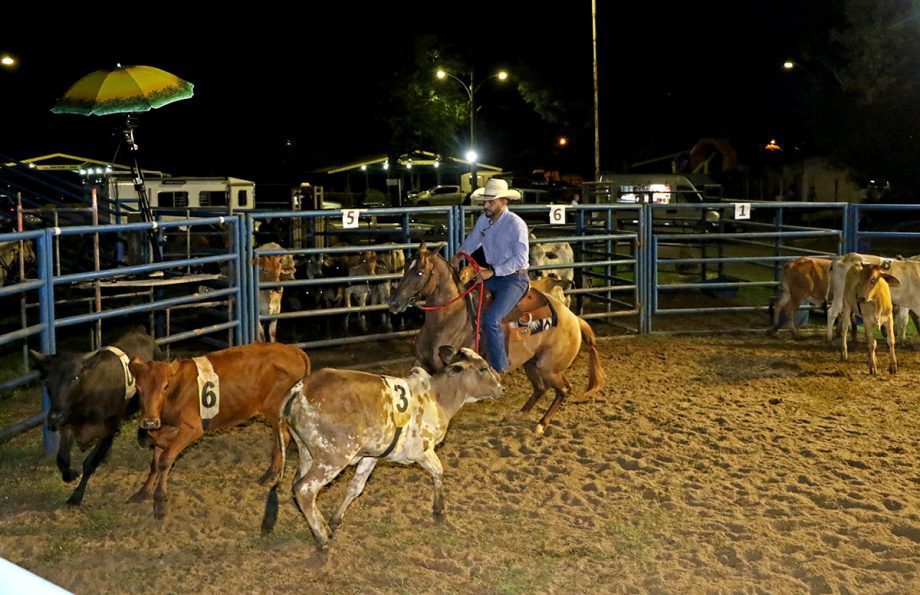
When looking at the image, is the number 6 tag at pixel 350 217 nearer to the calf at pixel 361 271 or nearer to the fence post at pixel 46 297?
the calf at pixel 361 271

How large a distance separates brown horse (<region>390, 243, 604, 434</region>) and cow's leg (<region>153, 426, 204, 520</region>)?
210cm

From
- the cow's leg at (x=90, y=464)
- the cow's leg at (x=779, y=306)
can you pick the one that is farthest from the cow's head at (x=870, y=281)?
the cow's leg at (x=90, y=464)

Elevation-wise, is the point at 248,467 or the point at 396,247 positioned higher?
the point at 396,247

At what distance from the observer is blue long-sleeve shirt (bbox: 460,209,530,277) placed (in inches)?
309

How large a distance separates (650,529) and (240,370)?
2.59m

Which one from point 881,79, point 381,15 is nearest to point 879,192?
point 881,79

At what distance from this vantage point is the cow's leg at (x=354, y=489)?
565cm

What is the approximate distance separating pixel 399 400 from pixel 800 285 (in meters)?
7.78

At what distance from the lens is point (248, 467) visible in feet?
22.9

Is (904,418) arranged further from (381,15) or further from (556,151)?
(556,151)

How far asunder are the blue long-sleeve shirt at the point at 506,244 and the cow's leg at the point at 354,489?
8.24ft

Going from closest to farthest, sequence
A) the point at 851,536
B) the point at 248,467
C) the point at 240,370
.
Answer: the point at 851,536 → the point at 240,370 → the point at 248,467

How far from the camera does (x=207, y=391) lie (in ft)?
20.1

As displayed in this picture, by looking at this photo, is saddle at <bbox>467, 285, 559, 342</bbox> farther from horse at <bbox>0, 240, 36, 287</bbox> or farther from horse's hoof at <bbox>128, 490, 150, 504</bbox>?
horse at <bbox>0, 240, 36, 287</bbox>
